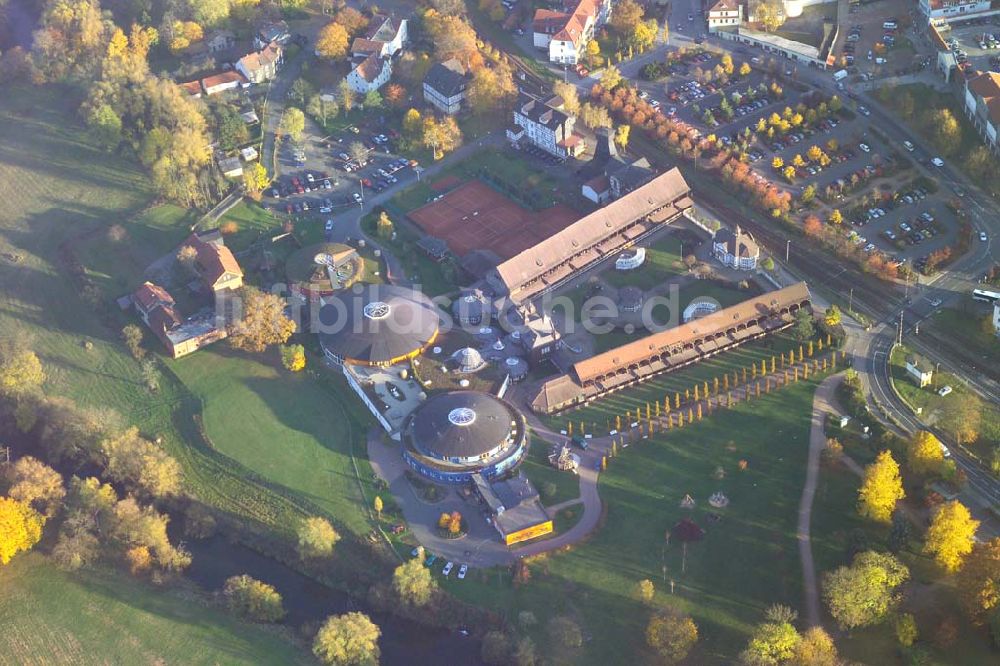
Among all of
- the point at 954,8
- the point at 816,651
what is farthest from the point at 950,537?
the point at 954,8

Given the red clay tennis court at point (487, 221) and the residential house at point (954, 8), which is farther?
the residential house at point (954, 8)

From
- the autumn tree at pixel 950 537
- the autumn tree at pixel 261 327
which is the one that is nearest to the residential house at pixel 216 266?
the autumn tree at pixel 261 327

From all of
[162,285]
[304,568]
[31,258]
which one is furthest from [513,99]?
[304,568]

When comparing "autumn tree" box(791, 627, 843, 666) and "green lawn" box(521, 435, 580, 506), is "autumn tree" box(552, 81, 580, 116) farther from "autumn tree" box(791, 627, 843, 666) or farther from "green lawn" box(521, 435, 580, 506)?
"autumn tree" box(791, 627, 843, 666)

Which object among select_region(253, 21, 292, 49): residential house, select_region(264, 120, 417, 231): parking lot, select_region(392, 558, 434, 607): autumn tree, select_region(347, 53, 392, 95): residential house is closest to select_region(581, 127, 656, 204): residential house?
select_region(264, 120, 417, 231): parking lot

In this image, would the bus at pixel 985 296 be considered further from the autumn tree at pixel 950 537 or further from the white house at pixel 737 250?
the autumn tree at pixel 950 537

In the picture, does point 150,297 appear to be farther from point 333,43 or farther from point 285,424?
point 333,43
